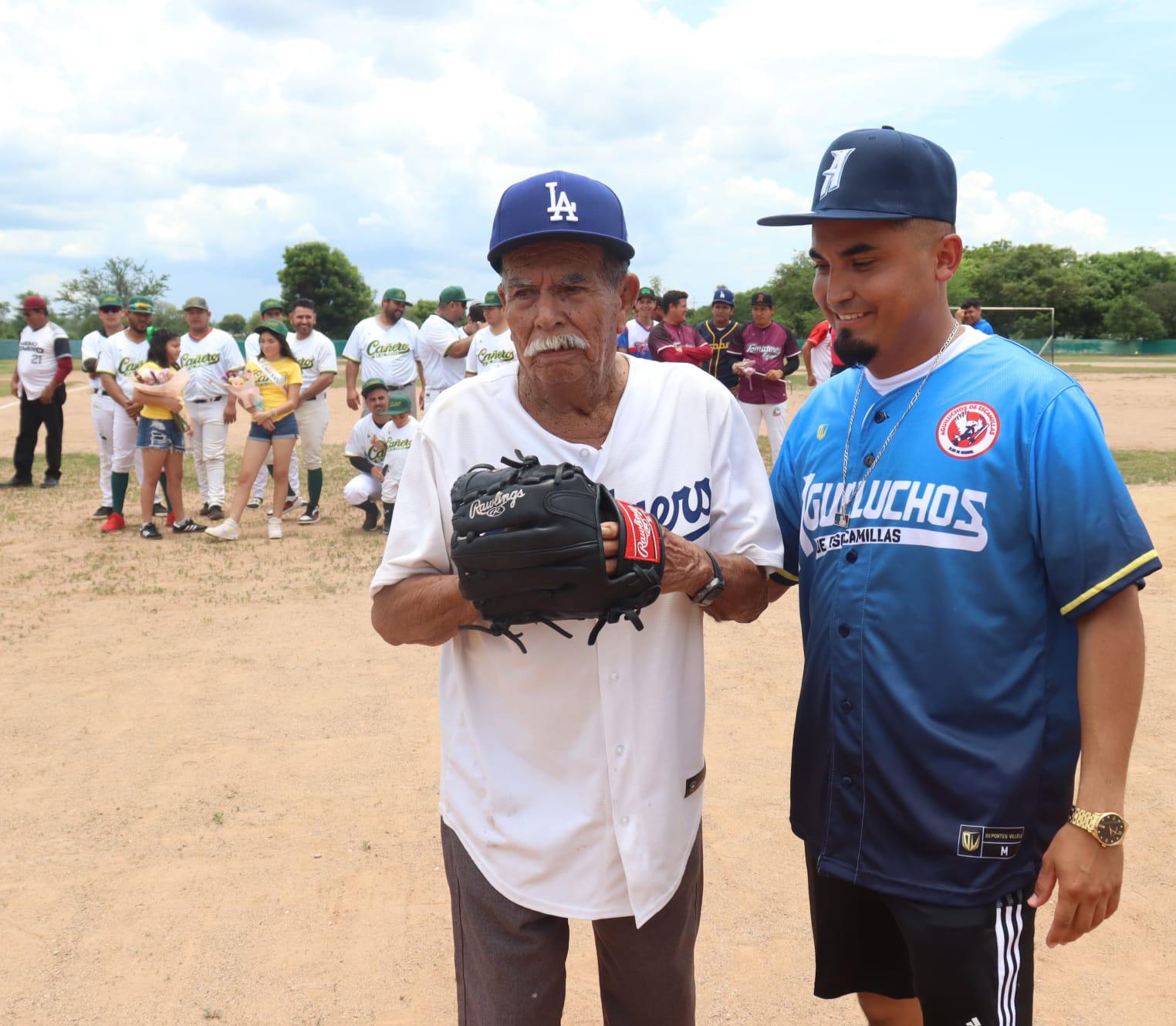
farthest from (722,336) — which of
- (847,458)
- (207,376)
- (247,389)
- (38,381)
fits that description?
(847,458)

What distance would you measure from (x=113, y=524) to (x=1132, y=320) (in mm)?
73200

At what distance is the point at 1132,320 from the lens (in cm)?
6881

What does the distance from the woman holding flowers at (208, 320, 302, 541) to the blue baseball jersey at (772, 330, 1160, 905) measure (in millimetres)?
8599

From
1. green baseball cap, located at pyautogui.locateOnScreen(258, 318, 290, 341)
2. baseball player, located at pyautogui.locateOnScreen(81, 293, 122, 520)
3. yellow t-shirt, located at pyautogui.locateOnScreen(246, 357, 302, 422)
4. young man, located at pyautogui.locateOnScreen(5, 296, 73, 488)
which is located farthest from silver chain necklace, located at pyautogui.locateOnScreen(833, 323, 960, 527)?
young man, located at pyautogui.locateOnScreen(5, 296, 73, 488)

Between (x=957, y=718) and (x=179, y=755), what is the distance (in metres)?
4.13

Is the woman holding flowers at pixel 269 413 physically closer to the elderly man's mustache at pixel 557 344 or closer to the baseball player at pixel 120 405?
the baseball player at pixel 120 405

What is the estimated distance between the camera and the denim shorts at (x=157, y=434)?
33.4 ft

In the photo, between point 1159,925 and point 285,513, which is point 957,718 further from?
point 285,513

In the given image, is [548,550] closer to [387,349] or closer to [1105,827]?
[1105,827]

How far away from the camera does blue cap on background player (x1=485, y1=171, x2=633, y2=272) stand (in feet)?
7.10

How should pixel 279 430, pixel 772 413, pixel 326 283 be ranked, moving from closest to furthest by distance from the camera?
1. pixel 279 430
2. pixel 772 413
3. pixel 326 283

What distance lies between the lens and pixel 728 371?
12.7 meters

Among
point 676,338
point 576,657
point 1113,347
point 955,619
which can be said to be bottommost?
point 576,657

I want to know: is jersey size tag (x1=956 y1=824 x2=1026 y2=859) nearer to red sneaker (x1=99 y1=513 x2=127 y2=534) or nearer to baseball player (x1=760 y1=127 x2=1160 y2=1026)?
baseball player (x1=760 y1=127 x2=1160 y2=1026)
